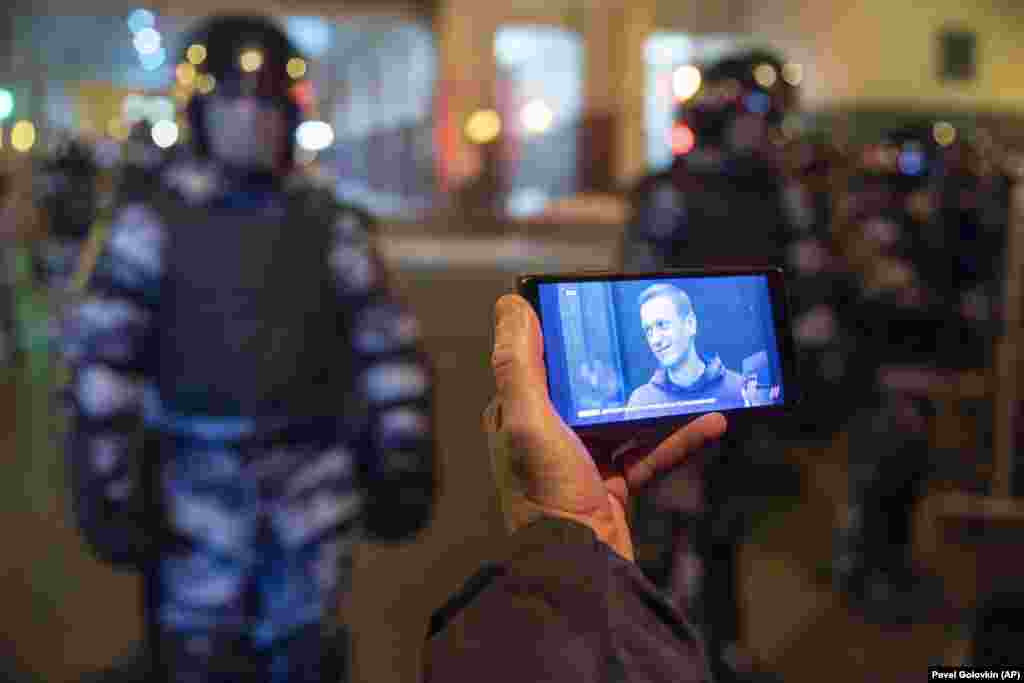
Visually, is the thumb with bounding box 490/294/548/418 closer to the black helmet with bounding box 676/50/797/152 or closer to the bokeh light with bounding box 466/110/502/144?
the black helmet with bounding box 676/50/797/152

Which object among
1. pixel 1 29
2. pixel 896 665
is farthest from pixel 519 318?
pixel 1 29

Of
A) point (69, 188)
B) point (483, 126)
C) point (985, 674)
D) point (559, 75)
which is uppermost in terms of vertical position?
point (559, 75)

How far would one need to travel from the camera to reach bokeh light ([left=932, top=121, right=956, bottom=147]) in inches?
136

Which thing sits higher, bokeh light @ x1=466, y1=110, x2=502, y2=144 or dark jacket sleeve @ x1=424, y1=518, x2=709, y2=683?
bokeh light @ x1=466, y1=110, x2=502, y2=144

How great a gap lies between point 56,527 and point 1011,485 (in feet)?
9.48

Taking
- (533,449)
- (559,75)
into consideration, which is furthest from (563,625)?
(559,75)

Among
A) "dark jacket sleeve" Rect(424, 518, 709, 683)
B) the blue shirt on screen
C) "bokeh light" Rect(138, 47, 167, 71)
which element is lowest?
"dark jacket sleeve" Rect(424, 518, 709, 683)

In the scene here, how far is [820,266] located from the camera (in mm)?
A: 3090

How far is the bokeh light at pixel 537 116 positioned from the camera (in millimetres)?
6449

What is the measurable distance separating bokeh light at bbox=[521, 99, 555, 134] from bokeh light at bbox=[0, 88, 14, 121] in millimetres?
3628

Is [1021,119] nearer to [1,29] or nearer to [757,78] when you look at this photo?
[757,78]

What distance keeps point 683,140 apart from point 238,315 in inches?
55.4

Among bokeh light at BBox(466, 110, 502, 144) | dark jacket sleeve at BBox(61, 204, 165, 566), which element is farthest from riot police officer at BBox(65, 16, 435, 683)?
bokeh light at BBox(466, 110, 502, 144)

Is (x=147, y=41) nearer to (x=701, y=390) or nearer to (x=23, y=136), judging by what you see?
(x=23, y=136)
